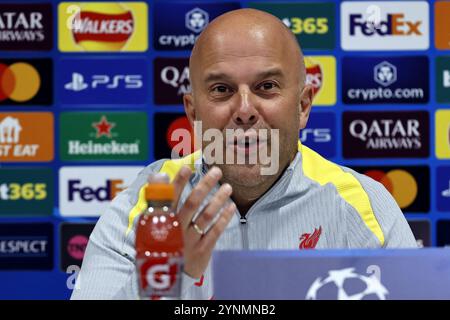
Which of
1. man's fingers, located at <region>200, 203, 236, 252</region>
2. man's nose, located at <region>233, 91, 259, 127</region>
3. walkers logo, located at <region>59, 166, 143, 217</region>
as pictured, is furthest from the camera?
walkers logo, located at <region>59, 166, 143, 217</region>

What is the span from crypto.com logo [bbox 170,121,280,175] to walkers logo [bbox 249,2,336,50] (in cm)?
140

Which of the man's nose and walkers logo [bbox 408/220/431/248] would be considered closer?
the man's nose

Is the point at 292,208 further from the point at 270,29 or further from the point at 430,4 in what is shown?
the point at 430,4

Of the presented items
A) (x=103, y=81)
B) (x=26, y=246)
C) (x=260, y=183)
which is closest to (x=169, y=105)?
(x=103, y=81)

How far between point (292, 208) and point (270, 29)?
39 centimetres

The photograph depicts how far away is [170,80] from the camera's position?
111 inches

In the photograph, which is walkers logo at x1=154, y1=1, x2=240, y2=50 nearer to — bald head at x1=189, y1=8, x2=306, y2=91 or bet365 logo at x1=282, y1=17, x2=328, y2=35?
bet365 logo at x1=282, y1=17, x2=328, y2=35

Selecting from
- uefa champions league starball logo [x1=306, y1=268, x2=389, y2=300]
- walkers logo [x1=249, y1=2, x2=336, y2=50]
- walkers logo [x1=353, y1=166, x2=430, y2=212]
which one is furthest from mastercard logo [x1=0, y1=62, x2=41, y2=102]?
uefa champions league starball logo [x1=306, y1=268, x2=389, y2=300]

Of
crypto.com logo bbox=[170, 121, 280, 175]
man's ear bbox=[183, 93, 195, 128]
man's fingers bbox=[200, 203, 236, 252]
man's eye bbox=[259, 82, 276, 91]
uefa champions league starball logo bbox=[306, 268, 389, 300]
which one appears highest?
man's eye bbox=[259, 82, 276, 91]

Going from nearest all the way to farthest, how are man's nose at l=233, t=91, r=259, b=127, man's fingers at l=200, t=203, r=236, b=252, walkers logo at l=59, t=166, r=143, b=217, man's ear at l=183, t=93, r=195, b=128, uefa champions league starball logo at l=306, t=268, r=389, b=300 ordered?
uefa champions league starball logo at l=306, t=268, r=389, b=300 < man's fingers at l=200, t=203, r=236, b=252 < man's nose at l=233, t=91, r=259, b=127 < man's ear at l=183, t=93, r=195, b=128 < walkers logo at l=59, t=166, r=143, b=217

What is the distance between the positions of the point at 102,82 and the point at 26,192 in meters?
0.55

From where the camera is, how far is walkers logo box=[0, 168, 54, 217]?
9.19 feet

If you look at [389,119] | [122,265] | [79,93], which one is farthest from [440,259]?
[79,93]

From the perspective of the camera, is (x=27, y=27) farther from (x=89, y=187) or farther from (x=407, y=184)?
(x=407, y=184)
